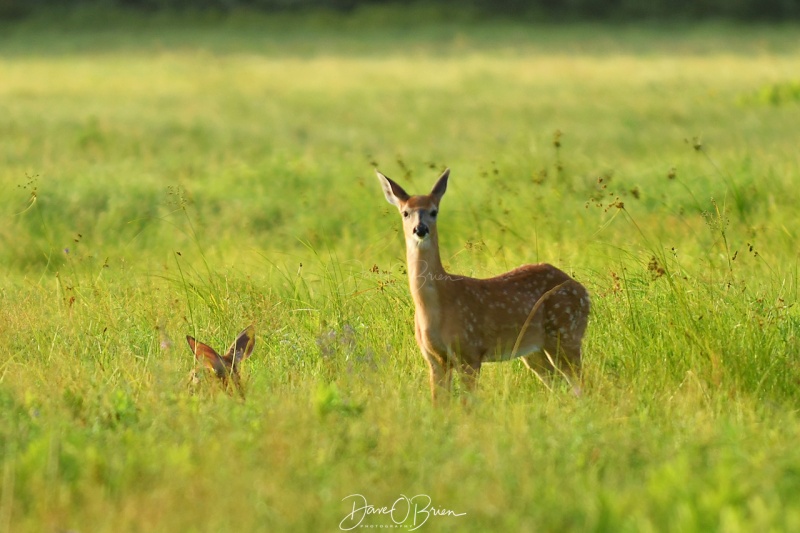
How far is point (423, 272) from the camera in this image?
652 centimetres

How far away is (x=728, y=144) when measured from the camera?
17.3 metres

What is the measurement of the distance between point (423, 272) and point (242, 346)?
3.37 feet

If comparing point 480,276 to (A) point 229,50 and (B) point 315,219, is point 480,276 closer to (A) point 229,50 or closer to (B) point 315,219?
(B) point 315,219

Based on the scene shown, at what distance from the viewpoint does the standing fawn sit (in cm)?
648

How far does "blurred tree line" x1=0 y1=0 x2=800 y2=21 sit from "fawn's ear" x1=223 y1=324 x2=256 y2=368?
44.3m

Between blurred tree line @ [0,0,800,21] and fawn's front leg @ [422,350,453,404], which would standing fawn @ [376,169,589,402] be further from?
blurred tree line @ [0,0,800,21]

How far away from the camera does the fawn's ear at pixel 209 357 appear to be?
643cm

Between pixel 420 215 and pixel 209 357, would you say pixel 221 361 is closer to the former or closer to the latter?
pixel 209 357

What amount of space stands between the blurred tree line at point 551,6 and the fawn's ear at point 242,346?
4432 cm

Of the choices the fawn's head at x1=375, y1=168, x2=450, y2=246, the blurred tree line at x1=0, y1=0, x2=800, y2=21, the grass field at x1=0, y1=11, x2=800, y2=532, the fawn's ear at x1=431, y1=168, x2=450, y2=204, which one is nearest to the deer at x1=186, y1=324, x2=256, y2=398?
the grass field at x1=0, y1=11, x2=800, y2=532

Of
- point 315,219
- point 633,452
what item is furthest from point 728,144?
point 633,452

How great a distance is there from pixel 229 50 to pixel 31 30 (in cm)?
1124
